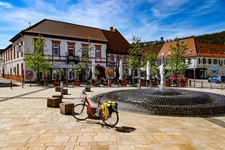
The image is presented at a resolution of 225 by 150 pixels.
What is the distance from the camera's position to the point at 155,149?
4.62m

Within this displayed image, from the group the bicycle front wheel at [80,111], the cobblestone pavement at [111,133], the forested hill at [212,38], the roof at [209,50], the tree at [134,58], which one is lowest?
the cobblestone pavement at [111,133]

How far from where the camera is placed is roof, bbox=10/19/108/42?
28.6 m

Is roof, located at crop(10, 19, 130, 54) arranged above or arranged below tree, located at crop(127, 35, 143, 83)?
above

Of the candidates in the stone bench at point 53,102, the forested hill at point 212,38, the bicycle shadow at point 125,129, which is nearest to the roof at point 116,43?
the stone bench at point 53,102

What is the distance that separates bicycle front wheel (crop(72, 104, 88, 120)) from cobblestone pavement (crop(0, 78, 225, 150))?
9.3 inches

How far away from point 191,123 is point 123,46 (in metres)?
34.4

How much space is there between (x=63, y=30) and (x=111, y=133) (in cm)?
2883

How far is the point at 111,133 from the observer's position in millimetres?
5789

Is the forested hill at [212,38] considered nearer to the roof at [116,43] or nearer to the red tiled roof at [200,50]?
the red tiled roof at [200,50]

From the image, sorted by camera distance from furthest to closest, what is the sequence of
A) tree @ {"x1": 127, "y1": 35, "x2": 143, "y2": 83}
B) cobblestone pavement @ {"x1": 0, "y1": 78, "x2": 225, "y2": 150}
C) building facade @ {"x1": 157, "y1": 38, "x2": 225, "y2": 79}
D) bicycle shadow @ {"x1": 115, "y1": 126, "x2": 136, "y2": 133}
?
building facade @ {"x1": 157, "y1": 38, "x2": 225, "y2": 79} < tree @ {"x1": 127, "y1": 35, "x2": 143, "y2": 83} < bicycle shadow @ {"x1": 115, "y1": 126, "x2": 136, "y2": 133} < cobblestone pavement @ {"x1": 0, "y1": 78, "x2": 225, "y2": 150}

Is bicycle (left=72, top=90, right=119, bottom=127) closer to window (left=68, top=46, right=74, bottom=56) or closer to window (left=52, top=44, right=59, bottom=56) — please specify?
window (left=52, top=44, right=59, bottom=56)

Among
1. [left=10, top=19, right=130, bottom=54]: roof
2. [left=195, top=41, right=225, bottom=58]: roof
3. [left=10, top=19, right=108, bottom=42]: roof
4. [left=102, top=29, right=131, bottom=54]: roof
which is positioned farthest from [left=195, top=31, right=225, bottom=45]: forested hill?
[left=10, top=19, right=108, bottom=42]: roof

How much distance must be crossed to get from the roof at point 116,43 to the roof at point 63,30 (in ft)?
8.51

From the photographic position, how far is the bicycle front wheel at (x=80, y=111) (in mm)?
7335
